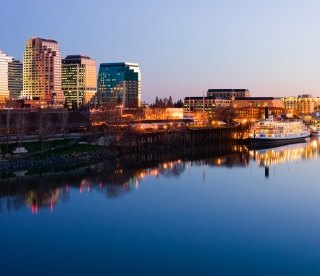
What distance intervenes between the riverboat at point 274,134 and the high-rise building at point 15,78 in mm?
91899

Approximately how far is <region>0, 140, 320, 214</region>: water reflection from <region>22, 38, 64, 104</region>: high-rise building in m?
89.1

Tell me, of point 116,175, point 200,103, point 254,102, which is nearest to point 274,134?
point 116,175

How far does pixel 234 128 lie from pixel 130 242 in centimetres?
5072

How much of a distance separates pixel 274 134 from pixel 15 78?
9851 cm

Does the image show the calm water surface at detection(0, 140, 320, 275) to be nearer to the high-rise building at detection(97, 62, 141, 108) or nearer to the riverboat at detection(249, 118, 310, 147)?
the riverboat at detection(249, 118, 310, 147)

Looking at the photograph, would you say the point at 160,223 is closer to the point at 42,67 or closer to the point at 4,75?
the point at 42,67

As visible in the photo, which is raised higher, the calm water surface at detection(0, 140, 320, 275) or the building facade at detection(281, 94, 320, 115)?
the building facade at detection(281, 94, 320, 115)

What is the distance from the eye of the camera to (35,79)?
13688 centimetres

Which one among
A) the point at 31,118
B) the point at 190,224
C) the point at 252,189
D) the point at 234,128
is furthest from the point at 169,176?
the point at 234,128

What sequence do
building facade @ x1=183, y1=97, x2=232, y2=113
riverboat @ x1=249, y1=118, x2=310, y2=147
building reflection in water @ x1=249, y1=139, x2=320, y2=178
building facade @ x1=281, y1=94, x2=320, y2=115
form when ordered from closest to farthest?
1. building reflection in water @ x1=249, y1=139, x2=320, y2=178
2. riverboat @ x1=249, y1=118, x2=310, y2=147
3. building facade @ x1=183, y1=97, x2=232, y2=113
4. building facade @ x1=281, y1=94, x2=320, y2=115

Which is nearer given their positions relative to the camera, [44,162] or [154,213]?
[154,213]

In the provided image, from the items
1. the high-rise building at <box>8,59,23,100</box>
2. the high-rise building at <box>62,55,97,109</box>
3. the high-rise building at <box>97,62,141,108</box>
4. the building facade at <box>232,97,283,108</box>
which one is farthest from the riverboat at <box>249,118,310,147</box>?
the high-rise building at <box>8,59,23,100</box>

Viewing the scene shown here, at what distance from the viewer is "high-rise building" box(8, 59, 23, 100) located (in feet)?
475

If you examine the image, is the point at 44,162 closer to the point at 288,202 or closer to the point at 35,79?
the point at 288,202
